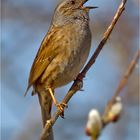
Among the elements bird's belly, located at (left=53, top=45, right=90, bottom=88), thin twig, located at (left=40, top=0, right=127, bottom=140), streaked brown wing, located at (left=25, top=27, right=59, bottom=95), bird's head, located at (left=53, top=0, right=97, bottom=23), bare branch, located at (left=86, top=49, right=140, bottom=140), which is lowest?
bare branch, located at (left=86, top=49, right=140, bottom=140)

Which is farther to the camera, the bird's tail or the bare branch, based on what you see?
the bird's tail

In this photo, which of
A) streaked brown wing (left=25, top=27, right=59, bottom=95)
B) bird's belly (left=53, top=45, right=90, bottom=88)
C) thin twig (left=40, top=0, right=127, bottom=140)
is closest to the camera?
thin twig (left=40, top=0, right=127, bottom=140)

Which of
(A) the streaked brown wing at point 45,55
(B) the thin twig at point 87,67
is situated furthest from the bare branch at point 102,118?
(A) the streaked brown wing at point 45,55

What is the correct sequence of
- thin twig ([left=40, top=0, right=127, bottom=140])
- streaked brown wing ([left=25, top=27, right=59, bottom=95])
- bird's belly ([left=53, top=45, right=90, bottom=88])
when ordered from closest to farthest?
thin twig ([left=40, top=0, right=127, bottom=140]) → bird's belly ([left=53, top=45, right=90, bottom=88]) → streaked brown wing ([left=25, top=27, right=59, bottom=95])

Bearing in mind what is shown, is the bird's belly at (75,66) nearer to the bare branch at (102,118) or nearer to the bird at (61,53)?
the bird at (61,53)

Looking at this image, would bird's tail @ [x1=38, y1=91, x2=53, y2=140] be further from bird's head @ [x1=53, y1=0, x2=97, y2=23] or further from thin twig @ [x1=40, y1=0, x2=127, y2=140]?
thin twig @ [x1=40, y1=0, x2=127, y2=140]

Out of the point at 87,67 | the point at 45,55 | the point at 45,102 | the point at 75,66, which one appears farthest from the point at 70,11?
the point at 87,67

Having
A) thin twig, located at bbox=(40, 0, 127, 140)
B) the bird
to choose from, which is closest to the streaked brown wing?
the bird

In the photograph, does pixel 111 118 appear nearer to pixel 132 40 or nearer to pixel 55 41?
pixel 55 41
